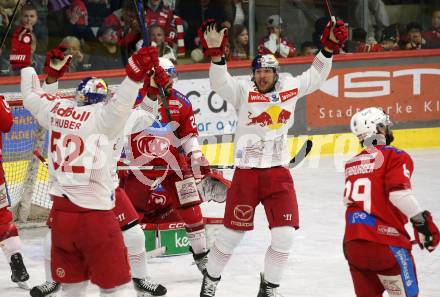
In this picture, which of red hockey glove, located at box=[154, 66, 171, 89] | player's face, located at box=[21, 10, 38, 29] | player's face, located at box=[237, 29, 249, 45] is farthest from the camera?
player's face, located at box=[237, 29, 249, 45]

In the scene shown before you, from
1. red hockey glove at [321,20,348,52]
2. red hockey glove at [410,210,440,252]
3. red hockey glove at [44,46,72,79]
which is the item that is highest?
red hockey glove at [321,20,348,52]

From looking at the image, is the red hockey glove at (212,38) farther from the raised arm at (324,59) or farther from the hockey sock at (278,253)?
the hockey sock at (278,253)

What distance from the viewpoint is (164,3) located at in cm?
1161

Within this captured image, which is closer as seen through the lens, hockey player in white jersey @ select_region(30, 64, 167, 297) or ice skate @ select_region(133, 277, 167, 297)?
hockey player in white jersey @ select_region(30, 64, 167, 297)

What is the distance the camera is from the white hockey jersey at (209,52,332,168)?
6.58 metres

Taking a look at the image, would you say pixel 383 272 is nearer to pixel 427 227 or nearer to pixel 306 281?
pixel 427 227

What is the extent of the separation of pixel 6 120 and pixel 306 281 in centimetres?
218

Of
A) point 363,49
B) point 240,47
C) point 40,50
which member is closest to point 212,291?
point 40,50

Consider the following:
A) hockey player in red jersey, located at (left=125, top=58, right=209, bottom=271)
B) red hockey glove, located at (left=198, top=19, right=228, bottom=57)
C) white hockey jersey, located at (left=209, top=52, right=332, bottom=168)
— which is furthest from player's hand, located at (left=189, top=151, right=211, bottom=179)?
red hockey glove, located at (left=198, top=19, right=228, bottom=57)

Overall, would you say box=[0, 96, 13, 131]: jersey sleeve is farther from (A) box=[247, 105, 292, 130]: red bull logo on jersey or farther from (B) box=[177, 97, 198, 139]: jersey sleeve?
(A) box=[247, 105, 292, 130]: red bull logo on jersey

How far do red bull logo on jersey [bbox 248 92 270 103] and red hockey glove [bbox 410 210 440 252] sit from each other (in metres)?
1.59

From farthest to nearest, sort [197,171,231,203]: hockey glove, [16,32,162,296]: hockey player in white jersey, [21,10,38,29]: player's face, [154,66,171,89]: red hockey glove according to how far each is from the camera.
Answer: [21,10,38,29]: player's face
[197,171,231,203]: hockey glove
[154,66,171,89]: red hockey glove
[16,32,162,296]: hockey player in white jersey

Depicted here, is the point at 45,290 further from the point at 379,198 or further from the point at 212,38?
the point at 379,198

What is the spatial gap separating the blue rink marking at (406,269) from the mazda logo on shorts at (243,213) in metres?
1.48
